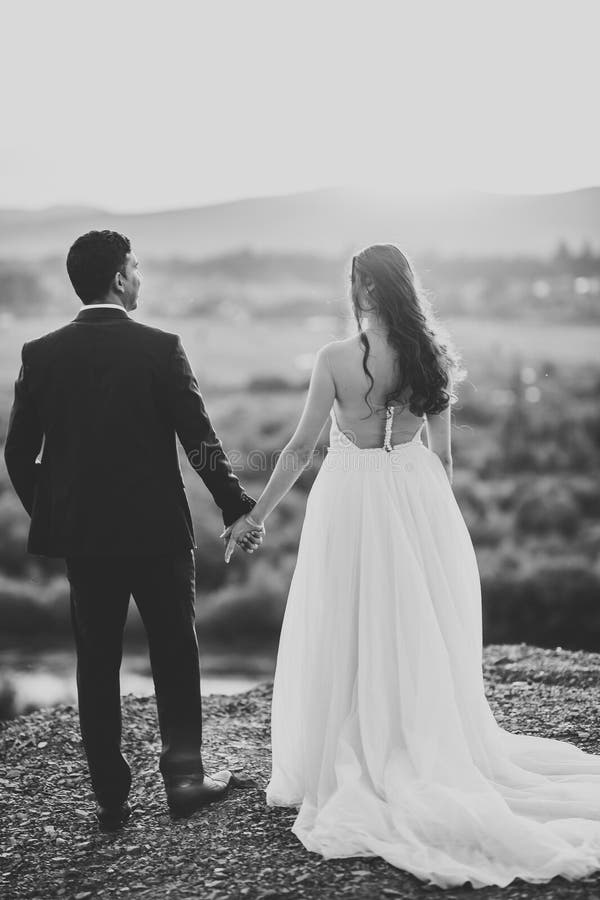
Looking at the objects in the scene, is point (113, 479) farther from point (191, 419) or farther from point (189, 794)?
point (189, 794)

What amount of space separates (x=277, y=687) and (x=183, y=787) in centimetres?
56

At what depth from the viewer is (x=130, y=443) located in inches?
138

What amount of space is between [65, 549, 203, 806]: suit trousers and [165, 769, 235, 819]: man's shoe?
1.6 inches

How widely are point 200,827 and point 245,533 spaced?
3.95 feet

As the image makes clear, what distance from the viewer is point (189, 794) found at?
12.2 feet

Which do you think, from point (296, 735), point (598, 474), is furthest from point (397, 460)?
point (598, 474)

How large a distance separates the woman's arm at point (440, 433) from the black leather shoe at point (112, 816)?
1983mm

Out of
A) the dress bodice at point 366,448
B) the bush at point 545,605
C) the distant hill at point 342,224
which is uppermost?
the distant hill at point 342,224

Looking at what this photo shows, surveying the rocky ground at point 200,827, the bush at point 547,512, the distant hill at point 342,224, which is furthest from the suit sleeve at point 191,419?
the distant hill at point 342,224

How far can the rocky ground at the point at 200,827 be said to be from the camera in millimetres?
3031

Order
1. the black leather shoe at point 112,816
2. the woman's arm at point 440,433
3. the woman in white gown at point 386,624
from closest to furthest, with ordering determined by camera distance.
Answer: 1. the woman in white gown at point 386,624
2. the black leather shoe at point 112,816
3. the woman's arm at point 440,433

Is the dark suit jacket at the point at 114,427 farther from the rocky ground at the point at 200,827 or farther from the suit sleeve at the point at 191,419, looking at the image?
the rocky ground at the point at 200,827
